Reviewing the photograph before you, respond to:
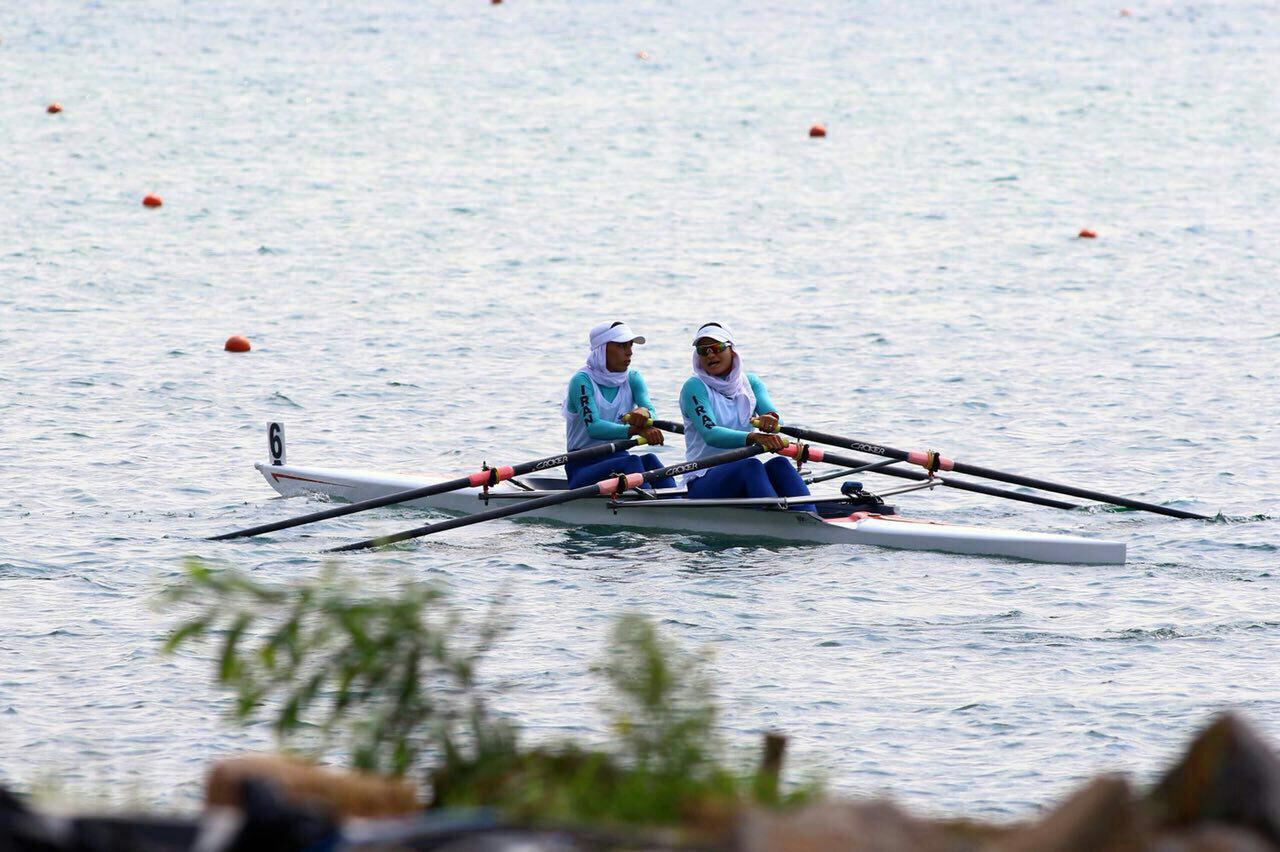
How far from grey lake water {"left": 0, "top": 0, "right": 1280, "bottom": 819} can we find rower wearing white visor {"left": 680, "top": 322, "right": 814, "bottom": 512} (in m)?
0.48

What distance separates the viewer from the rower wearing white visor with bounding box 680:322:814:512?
1298 centimetres

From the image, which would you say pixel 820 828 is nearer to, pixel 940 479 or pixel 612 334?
pixel 612 334

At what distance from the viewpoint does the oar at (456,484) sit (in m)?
13.1

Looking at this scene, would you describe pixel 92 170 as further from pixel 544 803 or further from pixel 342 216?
pixel 544 803

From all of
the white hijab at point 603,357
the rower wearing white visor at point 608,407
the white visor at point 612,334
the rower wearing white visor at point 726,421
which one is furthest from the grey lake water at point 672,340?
the white visor at point 612,334

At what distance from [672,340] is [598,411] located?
312 inches

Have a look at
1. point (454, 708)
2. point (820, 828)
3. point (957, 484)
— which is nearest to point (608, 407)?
point (957, 484)

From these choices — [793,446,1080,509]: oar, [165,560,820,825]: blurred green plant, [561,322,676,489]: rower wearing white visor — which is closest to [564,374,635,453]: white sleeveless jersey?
[561,322,676,489]: rower wearing white visor

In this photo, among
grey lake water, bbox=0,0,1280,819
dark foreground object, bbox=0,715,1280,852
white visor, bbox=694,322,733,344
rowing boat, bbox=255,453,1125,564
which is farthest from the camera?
white visor, bbox=694,322,733,344

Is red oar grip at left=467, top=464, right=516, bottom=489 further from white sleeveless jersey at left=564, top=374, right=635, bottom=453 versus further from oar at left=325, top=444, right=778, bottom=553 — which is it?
white sleeveless jersey at left=564, top=374, right=635, bottom=453

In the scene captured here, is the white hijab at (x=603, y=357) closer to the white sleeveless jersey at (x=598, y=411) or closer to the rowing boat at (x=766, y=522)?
the white sleeveless jersey at (x=598, y=411)

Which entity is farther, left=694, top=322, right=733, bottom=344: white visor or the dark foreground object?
left=694, top=322, right=733, bottom=344: white visor

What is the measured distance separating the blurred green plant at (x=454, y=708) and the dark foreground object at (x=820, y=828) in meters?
0.45

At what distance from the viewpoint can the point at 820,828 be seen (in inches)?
165
